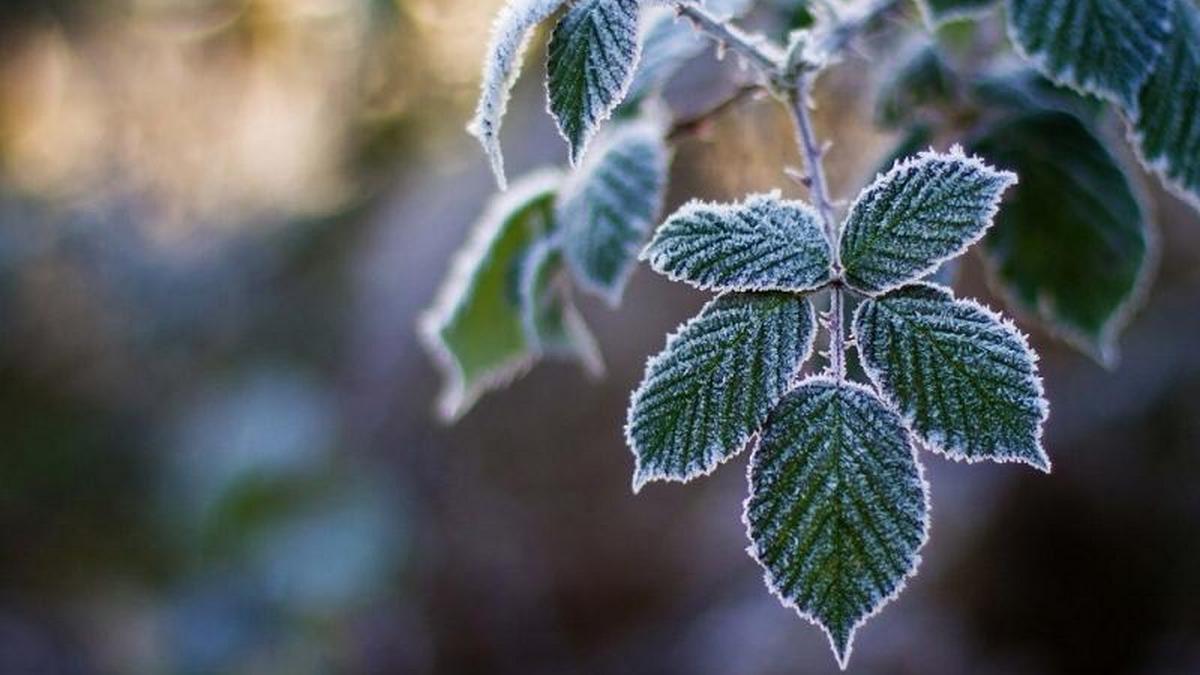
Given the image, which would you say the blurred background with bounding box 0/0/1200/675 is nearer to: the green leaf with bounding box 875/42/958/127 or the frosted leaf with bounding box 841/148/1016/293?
the green leaf with bounding box 875/42/958/127

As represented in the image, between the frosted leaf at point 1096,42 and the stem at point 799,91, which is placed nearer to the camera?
the stem at point 799,91

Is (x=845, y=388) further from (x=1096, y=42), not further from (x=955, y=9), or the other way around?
(x=955, y=9)

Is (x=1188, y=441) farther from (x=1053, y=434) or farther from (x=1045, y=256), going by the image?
(x=1045, y=256)

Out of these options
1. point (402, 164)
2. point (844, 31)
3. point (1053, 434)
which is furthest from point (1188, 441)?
point (402, 164)

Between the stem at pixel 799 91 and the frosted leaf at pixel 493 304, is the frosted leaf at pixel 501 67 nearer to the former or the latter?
the stem at pixel 799 91

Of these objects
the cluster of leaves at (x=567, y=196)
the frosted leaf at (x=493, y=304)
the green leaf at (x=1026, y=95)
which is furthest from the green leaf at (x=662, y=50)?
the green leaf at (x=1026, y=95)
